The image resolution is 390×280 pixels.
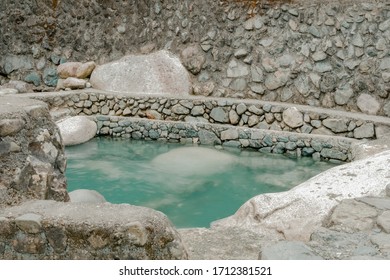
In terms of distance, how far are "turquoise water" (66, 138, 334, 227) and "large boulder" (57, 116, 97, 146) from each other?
17cm

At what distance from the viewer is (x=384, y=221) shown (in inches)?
140

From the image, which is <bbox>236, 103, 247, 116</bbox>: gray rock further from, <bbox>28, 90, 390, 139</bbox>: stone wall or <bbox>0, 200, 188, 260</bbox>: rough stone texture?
<bbox>0, 200, 188, 260</bbox>: rough stone texture

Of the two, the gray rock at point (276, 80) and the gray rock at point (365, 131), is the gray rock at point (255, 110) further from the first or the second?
the gray rock at point (365, 131)

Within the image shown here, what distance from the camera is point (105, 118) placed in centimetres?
1184

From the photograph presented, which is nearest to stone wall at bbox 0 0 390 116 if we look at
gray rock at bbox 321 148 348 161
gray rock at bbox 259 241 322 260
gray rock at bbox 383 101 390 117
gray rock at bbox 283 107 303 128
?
gray rock at bbox 383 101 390 117

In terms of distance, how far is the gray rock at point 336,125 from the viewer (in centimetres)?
1014

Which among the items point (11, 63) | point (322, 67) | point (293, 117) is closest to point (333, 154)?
point (293, 117)

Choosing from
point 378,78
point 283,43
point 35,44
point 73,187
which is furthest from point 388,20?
point 35,44

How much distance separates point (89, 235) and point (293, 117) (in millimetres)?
7919

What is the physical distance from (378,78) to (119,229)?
27.9 ft

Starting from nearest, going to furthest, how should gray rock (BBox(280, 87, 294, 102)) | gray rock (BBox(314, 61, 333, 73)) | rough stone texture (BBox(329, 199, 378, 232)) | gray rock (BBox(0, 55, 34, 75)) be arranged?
rough stone texture (BBox(329, 199, 378, 232))
gray rock (BBox(314, 61, 333, 73))
gray rock (BBox(280, 87, 294, 102))
gray rock (BBox(0, 55, 34, 75))

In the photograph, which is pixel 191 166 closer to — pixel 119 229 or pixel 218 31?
pixel 218 31

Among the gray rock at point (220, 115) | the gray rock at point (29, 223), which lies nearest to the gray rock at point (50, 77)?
the gray rock at point (220, 115)

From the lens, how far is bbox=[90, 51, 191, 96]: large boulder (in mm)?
12281
